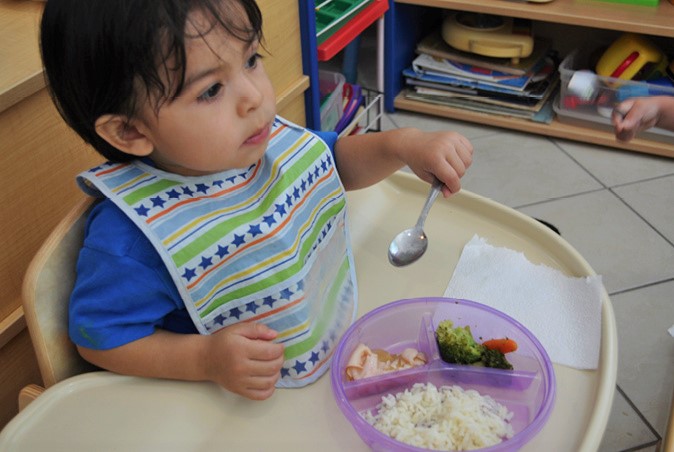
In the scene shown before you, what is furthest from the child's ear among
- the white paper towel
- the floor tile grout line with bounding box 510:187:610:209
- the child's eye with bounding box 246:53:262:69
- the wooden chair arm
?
the floor tile grout line with bounding box 510:187:610:209

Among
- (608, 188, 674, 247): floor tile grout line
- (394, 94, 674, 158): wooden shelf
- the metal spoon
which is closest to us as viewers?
the metal spoon

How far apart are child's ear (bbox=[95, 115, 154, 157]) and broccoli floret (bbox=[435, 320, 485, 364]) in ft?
1.10

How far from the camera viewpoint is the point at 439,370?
0.65m

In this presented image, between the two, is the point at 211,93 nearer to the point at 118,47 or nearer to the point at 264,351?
the point at 118,47

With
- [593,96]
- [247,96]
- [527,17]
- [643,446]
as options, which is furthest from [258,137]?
[593,96]

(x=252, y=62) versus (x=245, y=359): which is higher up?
(x=252, y=62)

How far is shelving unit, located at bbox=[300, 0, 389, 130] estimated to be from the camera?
4.49 feet

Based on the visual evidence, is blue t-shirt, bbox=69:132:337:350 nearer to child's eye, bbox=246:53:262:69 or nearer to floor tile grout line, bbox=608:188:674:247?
child's eye, bbox=246:53:262:69

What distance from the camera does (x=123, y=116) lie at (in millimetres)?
611

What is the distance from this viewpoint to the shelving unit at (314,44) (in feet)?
4.49

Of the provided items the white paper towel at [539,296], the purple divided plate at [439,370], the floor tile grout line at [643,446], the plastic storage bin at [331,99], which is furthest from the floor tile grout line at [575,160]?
the purple divided plate at [439,370]

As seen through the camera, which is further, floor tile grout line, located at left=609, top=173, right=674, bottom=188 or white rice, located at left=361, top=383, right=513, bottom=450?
floor tile grout line, located at left=609, top=173, right=674, bottom=188

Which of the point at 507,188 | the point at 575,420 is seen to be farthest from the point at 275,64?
the point at 575,420

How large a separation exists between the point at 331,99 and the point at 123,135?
1014mm
